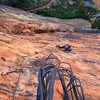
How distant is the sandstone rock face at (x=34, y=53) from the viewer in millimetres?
6297

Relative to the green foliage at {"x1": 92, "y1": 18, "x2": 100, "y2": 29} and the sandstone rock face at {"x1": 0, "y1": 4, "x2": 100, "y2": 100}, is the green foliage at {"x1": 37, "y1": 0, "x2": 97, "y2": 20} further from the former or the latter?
the sandstone rock face at {"x1": 0, "y1": 4, "x2": 100, "y2": 100}

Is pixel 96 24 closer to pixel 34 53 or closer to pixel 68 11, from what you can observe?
pixel 68 11

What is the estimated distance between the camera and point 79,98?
196 inches

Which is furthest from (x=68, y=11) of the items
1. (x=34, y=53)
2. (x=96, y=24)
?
(x=34, y=53)

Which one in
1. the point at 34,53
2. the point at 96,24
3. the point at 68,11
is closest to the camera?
the point at 34,53

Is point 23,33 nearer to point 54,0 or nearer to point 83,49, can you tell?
point 83,49

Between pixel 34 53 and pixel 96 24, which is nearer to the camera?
pixel 34 53

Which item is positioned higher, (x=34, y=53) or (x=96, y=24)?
(x=34, y=53)

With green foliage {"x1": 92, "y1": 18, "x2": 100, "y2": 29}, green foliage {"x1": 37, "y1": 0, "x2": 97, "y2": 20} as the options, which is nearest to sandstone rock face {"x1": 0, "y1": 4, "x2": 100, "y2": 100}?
green foliage {"x1": 92, "y1": 18, "x2": 100, "y2": 29}

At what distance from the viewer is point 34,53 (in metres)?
8.27

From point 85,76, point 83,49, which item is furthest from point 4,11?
point 85,76

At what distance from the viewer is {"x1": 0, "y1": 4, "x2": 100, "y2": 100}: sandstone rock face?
248 inches

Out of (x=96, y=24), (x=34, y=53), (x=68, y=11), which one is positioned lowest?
(x=96, y=24)

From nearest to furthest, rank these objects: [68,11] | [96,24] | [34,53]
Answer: [34,53], [96,24], [68,11]
